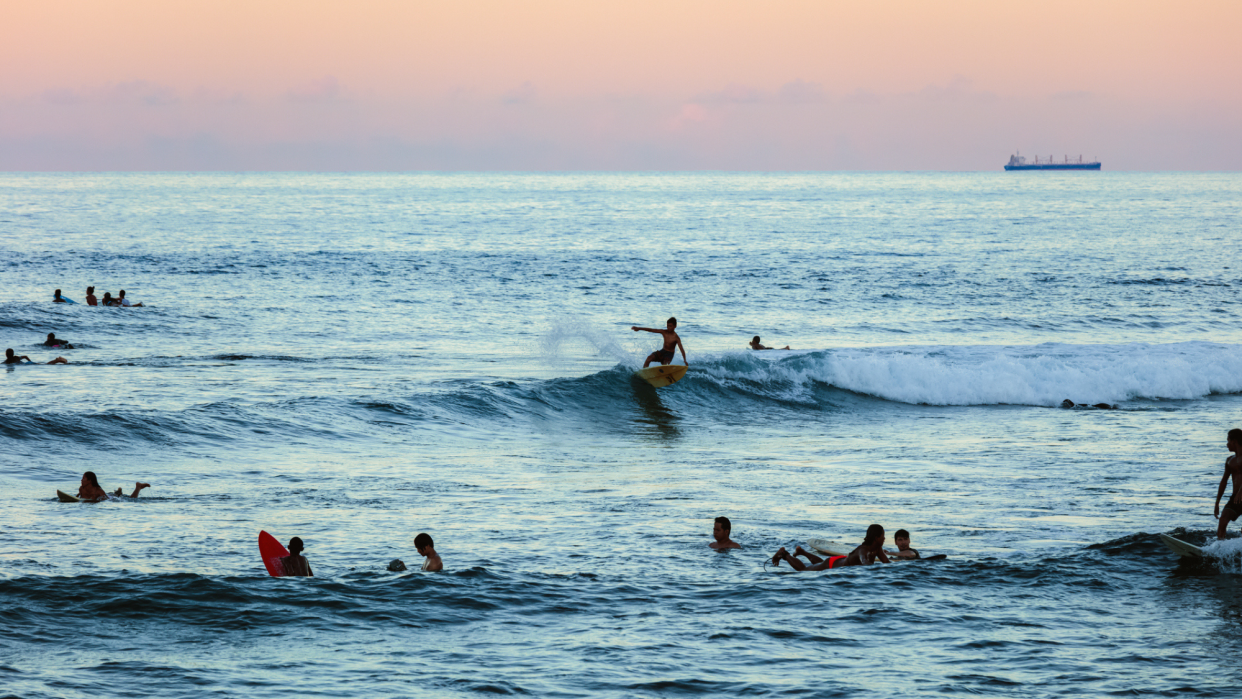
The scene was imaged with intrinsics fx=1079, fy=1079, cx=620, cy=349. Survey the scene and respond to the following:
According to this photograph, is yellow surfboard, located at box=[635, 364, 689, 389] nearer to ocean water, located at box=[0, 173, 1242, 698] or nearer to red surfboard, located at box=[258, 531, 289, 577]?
ocean water, located at box=[0, 173, 1242, 698]

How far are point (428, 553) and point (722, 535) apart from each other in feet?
11.5

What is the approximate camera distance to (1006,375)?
2725 cm

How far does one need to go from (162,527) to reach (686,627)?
736cm

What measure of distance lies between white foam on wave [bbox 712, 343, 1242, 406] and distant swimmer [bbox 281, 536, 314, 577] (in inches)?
644

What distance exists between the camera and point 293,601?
11219 millimetres

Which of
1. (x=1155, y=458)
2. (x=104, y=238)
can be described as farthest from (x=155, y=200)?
(x=1155, y=458)

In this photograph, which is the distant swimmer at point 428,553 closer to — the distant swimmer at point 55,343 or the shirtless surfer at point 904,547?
the shirtless surfer at point 904,547

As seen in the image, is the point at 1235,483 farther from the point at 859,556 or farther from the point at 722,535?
the point at 722,535

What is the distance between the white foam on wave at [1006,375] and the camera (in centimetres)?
2662

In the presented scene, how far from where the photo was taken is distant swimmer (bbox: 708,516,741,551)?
13.0m

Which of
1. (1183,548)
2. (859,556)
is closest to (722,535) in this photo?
(859,556)

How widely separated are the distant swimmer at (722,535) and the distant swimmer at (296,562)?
4713 millimetres

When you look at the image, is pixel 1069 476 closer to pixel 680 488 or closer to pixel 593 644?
pixel 680 488

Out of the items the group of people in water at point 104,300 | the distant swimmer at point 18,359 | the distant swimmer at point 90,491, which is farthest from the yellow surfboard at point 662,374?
the group of people in water at point 104,300
